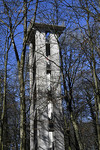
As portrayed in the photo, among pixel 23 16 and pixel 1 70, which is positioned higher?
pixel 23 16

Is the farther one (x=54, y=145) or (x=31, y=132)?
(x=31, y=132)

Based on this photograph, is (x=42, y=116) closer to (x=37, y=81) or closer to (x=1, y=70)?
(x=37, y=81)

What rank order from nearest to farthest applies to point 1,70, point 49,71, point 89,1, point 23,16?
point 89,1
point 23,16
point 1,70
point 49,71

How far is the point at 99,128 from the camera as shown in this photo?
43.1 ft

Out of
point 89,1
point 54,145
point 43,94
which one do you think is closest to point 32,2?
point 89,1

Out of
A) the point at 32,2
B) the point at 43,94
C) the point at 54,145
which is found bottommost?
the point at 54,145

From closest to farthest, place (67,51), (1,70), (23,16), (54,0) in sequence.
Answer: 1. (23,16)
2. (54,0)
3. (67,51)
4. (1,70)

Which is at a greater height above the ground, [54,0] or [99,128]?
[54,0]

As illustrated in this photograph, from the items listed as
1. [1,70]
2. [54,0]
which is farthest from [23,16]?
[1,70]

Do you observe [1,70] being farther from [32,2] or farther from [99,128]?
[99,128]

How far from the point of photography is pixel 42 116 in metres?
20.2

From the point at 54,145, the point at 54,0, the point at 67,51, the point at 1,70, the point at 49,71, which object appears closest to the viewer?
the point at 54,0

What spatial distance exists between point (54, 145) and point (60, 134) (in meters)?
1.21

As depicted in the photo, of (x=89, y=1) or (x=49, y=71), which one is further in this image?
(x=49, y=71)
